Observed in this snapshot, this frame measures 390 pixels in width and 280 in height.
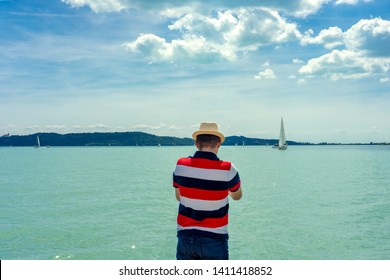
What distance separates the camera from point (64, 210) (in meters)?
23.2

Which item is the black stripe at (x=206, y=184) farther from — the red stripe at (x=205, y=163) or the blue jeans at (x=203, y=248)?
the blue jeans at (x=203, y=248)

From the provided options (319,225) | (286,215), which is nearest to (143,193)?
(286,215)

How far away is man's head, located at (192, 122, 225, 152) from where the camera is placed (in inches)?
181

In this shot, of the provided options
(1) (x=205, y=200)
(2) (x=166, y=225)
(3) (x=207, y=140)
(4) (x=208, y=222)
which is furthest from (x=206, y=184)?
(2) (x=166, y=225)

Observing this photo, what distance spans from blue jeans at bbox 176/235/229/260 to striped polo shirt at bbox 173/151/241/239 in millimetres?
69

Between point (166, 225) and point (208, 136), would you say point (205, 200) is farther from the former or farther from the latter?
point (166, 225)

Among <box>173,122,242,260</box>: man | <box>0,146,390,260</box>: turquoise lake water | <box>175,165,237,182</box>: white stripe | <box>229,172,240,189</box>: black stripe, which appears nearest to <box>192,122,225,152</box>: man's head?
<box>173,122,242,260</box>: man

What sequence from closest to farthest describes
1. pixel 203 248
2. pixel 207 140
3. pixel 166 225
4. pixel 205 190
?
pixel 205 190
pixel 203 248
pixel 207 140
pixel 166 225

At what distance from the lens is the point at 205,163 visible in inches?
175

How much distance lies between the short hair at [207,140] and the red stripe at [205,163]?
216 mm

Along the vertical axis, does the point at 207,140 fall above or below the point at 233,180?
above

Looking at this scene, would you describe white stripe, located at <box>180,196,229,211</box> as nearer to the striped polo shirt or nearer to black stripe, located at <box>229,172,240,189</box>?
the striped polo shirt

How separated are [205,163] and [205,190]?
303 millimetres

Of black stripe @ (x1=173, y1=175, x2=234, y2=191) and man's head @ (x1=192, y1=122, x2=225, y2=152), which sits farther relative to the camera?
man's head @ (x1=192, y1=122, x2=225, y2=152)
